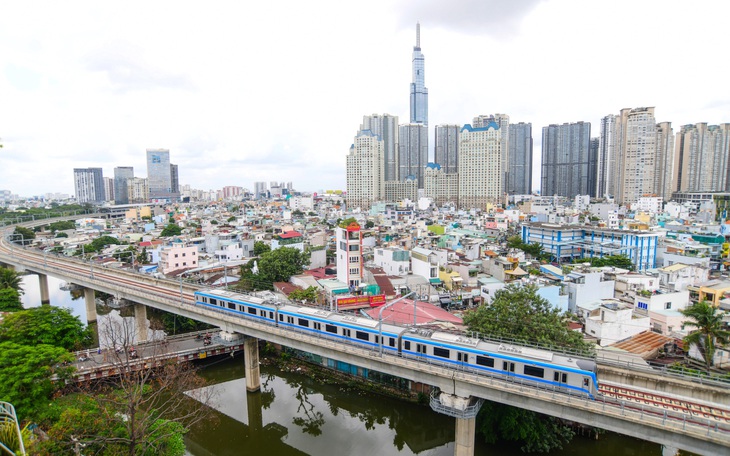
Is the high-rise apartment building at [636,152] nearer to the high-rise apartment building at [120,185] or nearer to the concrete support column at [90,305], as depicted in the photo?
the concrete support column at [90,305]

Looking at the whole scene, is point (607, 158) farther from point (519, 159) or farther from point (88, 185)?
point (88, 185)

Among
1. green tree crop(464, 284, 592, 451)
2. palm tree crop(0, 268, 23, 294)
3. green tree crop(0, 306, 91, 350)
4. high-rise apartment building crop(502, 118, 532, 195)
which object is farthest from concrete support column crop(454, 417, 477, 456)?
high-rise apartment building crop(502, 118, 532, 195)

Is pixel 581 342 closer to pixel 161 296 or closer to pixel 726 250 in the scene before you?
pixel 161 296

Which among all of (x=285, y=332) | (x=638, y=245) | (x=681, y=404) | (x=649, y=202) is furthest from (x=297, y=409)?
(x=649, y=202)

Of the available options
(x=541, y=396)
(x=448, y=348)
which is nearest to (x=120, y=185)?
(x=448, y=348)

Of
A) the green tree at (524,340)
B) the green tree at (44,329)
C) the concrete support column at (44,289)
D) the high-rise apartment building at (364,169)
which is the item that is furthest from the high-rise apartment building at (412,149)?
the green tree at (524,340)

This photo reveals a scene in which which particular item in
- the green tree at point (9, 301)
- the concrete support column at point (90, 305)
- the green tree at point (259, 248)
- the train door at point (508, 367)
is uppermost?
the train door at point (508, 367)
